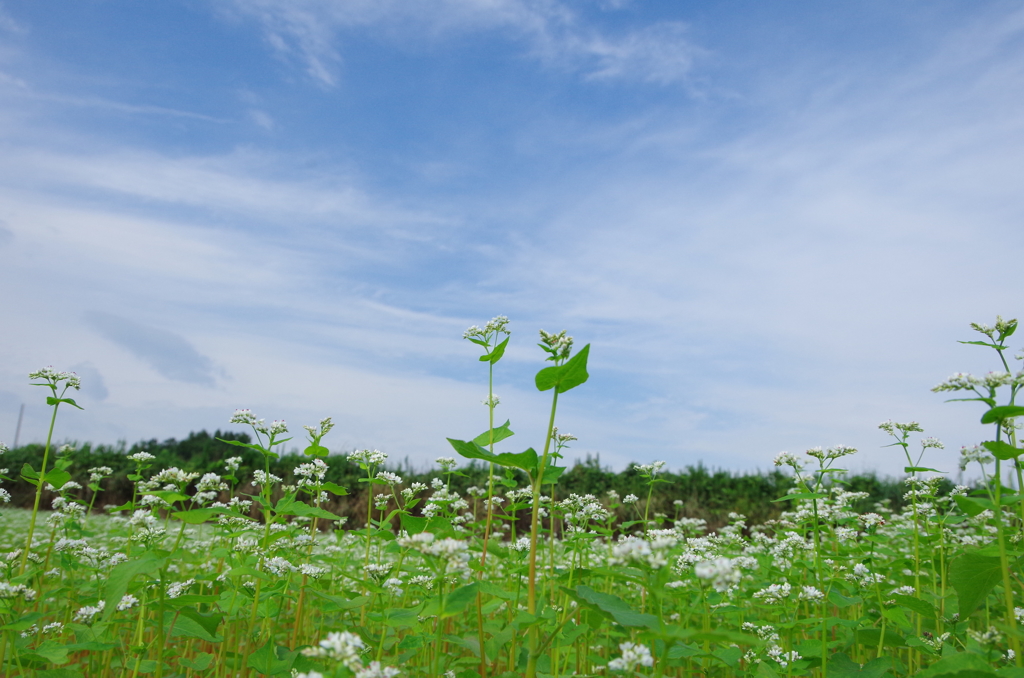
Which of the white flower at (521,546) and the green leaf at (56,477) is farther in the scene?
the white flower at (521,546)

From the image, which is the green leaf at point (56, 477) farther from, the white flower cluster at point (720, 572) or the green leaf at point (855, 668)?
the green leaf at point (855, 668)

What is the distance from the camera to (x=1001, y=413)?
3.01 metres

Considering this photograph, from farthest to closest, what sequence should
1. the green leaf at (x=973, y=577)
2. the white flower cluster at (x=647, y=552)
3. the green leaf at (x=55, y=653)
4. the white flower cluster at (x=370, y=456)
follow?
1. the white flower cluster at (x=370, y=456)
2. the green leaf at (x=55, y=653)
3. the green leaf at (x=973, y=577)
4. the white flower cluster at (x=647, y=552)

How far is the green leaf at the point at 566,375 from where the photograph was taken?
2.90 m

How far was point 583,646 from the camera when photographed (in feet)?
16.7

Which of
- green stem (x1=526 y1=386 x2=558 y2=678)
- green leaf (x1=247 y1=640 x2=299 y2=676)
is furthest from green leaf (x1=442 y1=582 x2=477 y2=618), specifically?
green leaf (x1=247 y1=640 x2=299 y2=676)

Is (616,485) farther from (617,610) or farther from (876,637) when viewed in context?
(617,610)

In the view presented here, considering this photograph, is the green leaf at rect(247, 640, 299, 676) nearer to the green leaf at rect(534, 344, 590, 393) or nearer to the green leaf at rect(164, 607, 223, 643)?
the green leaf at rect(164, 607, 223, 643)

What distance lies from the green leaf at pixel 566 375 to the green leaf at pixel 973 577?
2.51 metres

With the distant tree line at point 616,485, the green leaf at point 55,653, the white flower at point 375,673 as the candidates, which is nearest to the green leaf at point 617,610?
the white flower at point 375,673

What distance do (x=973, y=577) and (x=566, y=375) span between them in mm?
2773

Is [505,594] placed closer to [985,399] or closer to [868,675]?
[868,675]

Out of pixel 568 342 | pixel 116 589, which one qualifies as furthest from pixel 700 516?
pixel 116 589

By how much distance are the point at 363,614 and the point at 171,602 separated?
5.85 feet
